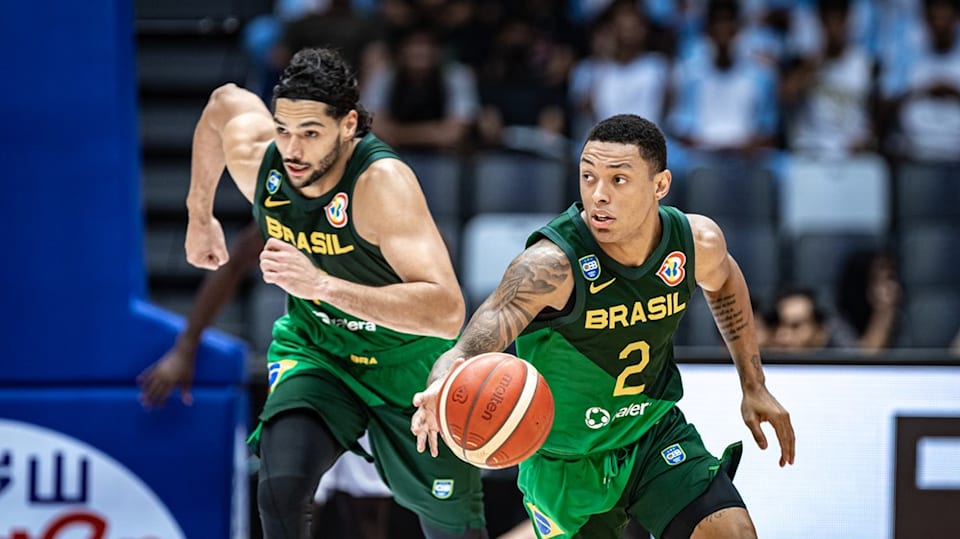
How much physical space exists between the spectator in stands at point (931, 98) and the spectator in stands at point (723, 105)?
34.1 inches

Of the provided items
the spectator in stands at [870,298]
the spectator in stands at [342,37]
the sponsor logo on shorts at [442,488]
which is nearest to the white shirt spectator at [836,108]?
the spectator in stands at [870,298]

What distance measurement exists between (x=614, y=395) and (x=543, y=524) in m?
0.51

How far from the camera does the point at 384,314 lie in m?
4.30

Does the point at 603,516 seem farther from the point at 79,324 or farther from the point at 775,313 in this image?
the point at 775,313

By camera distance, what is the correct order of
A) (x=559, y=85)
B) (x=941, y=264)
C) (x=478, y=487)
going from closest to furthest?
(x=478, y=487) → (x=941, y=264) → (x=559, y=85)

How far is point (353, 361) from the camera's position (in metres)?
4.75

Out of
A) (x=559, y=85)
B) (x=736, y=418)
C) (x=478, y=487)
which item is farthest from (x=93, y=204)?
(x=559, y=85)

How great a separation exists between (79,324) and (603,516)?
2.09 m

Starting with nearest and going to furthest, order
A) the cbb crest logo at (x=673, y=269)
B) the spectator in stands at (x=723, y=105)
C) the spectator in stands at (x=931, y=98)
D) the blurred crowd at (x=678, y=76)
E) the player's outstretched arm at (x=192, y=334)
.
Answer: the cbb crest logo at (x=673, y=269) < the player's outstretched arm at (x=192, y=334) < the blurred crowd at (x=678, y=76) < the spectator in stands at (x=723, y=105) < the spectator in stands at (x=931, y=98)

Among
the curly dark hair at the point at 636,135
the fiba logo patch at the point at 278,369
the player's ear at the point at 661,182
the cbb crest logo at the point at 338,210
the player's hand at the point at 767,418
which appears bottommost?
the player's hand at the point at 767,418

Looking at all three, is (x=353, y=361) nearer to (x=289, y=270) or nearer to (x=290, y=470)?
(x=290, y=470)

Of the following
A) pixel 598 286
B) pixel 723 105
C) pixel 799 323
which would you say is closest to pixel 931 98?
pixel 723 105

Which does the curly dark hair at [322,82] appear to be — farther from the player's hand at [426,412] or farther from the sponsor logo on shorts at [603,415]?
the sponsor logo on shorts at [603,415]

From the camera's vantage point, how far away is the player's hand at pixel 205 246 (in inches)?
194
